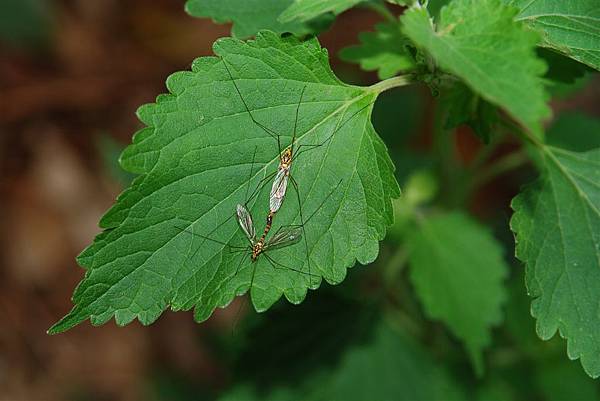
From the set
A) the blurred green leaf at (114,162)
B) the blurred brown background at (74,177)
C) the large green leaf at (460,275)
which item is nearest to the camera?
the large green leaf at (460,275)

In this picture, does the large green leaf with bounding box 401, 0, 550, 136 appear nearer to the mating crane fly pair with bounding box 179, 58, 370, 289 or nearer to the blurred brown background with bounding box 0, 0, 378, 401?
the mating crane fly pair with bounding box 179, 58, 370, 289

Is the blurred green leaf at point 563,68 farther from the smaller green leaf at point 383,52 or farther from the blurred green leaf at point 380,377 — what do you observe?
the blurred green leaf at point 380,377

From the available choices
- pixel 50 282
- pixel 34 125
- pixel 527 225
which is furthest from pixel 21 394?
pixel 527 225

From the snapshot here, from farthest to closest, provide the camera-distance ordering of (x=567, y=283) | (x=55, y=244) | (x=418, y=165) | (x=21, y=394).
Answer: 1. (x=55, y=244)
2. (x=21, y=394)
3. (x=418, y=165)
4. (x=567, y=283)

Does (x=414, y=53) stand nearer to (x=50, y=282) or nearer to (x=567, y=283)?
(x=567, y=283)

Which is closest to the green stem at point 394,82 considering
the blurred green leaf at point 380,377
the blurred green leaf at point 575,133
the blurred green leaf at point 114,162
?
the blurred green leaf at point 575,133

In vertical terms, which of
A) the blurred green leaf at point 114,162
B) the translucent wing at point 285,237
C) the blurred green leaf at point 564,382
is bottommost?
the blurred green leaf at point 564,382
